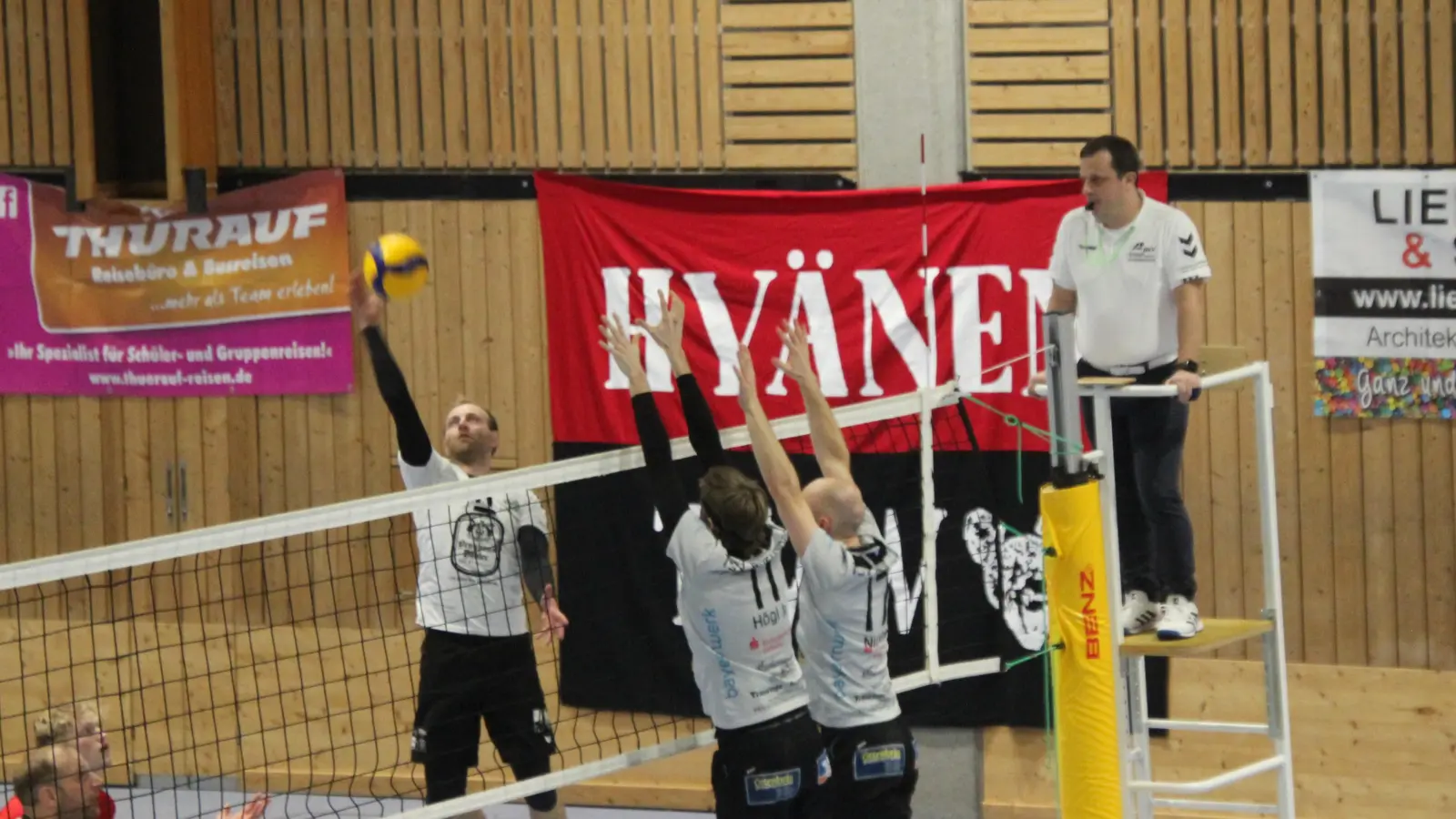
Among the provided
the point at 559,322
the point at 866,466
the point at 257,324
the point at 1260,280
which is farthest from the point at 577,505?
the point at 1260,280

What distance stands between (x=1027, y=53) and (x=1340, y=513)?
3323mm

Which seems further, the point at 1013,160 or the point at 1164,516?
the point at 1013,160

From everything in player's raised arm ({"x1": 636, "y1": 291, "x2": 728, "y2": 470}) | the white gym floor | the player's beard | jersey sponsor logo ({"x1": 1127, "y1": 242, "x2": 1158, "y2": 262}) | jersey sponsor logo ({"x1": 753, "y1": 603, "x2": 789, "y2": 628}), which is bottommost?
the white gym floor

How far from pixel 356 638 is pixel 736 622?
5044 millimetres

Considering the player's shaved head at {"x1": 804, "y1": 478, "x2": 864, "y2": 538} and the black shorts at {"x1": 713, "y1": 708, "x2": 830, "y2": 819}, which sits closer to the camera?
the black shorts at {"x1": 713, "y1": 708, "x2": 830, "y2": 819}

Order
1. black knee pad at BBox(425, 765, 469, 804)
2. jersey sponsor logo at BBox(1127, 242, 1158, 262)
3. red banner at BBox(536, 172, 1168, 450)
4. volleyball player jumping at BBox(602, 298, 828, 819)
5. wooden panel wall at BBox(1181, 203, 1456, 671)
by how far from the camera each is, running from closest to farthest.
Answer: volleyball player jumping at BBox(602, 298, 828, 819) < jersey sponsor logo at BBox(1127, 242, 1158, 262) < black knee pad at BBox(425, 765, 469, 804) < wooden panel wall at BBox(1181, 203, 1456, 671) < red banner at BBox(536, 172, 1168, 450)

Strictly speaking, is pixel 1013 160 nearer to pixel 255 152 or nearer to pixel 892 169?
pixel 892 169

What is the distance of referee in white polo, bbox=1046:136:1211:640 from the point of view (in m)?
7.17

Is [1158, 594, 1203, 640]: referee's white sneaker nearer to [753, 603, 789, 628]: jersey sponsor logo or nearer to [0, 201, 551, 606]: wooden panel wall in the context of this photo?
[753, 603, 789, 628]: jersey sponsor logo

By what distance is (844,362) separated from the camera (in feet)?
34.2

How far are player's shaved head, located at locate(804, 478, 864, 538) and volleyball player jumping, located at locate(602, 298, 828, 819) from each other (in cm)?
20

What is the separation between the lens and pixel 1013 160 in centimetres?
1034

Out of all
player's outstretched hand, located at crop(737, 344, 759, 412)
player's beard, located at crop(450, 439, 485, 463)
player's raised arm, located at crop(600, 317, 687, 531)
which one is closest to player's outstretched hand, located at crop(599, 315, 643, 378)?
player's raised arm, located at crop(600, 317, 687, 531)

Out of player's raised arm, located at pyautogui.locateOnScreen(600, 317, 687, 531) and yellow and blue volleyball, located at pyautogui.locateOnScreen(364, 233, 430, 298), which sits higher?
yellow and blue volleyball, located at pyautogui.locateOnScreen(364, 233, 430, 298)
